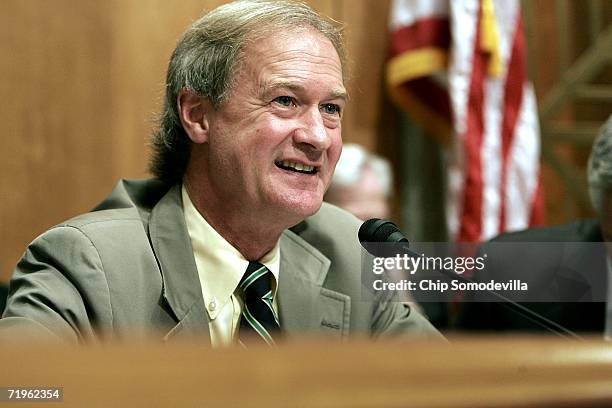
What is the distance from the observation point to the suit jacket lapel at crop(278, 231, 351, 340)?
177 cm

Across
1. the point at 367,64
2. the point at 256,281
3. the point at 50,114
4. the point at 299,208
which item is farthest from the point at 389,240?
the point at 367,64

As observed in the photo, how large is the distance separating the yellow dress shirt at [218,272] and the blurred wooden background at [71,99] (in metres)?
1.24

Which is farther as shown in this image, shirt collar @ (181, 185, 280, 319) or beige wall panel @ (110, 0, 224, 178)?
beige wall panel @ (110, 0, 224, 178)

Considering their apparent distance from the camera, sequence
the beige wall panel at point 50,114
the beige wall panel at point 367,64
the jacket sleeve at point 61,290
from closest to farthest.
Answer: the jacket sleeve at point 61,290 < the beige wall panel at point 50,114 < the beige wall panel at point 367,64

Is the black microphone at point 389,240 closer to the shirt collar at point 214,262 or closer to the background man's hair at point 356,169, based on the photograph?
the shirt collar at point 214,262

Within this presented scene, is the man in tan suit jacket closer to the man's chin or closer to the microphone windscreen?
the man's chin

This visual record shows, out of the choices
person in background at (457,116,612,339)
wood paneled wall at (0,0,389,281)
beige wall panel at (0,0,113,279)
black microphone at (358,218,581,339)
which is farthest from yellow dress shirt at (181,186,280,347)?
beige wall panel at (0,0,113,279)

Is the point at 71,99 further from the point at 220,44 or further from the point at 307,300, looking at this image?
the point at 307,300

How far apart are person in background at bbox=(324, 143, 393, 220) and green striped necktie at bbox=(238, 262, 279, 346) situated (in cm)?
150

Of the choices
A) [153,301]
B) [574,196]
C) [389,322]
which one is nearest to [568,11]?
[574,196]

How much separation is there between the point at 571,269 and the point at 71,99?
1895mm

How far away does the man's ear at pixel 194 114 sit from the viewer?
1822 millimetres

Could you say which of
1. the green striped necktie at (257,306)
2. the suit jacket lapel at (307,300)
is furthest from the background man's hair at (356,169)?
the green striped necktie at (257,306)

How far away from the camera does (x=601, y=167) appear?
2.22 m
